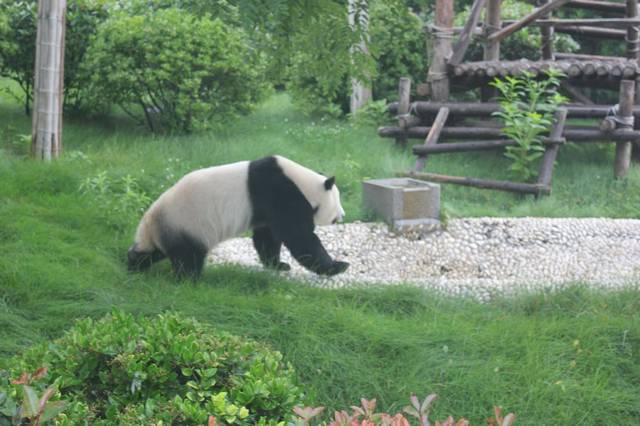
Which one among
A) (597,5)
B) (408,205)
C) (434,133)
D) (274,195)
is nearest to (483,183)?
(434,133)

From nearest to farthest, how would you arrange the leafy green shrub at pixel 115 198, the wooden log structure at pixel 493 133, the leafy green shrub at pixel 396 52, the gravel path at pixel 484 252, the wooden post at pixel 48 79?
the gravel path at pixel 484 252
the leafy green shrub at pixel 115 198
the wooden post at pixel 48 79
the wooden log structure at pixel 493 133
the leafy green shrub at pixel 396 52

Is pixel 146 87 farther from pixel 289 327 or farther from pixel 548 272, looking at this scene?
pixel 289 327

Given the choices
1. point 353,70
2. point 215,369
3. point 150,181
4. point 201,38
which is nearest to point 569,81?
point 201,38

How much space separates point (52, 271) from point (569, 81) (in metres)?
7.26

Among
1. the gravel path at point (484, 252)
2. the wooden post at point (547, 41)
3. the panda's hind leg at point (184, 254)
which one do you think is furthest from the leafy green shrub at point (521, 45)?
the panda's hind leg at point (184, 254)

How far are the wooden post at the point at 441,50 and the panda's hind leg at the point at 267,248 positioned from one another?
4.62 metres

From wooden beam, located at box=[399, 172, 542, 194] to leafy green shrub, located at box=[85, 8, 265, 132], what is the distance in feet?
7.69

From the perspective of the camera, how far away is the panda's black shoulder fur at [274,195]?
217 inches

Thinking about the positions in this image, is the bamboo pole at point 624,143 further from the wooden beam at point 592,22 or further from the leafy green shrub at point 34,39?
the leafy green shrub at point 34,39

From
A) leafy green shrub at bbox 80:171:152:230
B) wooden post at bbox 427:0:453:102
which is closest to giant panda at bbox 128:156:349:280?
leafy green shrub at bbox 80:171:152:230

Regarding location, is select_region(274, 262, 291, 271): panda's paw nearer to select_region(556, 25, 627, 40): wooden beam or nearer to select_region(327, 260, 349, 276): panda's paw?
select_region(327, 260, 349, 276): panda's paw

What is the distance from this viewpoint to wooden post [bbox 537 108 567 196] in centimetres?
823

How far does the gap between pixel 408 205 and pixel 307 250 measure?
1803 millimetres

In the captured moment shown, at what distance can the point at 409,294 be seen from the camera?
16.7 ft
